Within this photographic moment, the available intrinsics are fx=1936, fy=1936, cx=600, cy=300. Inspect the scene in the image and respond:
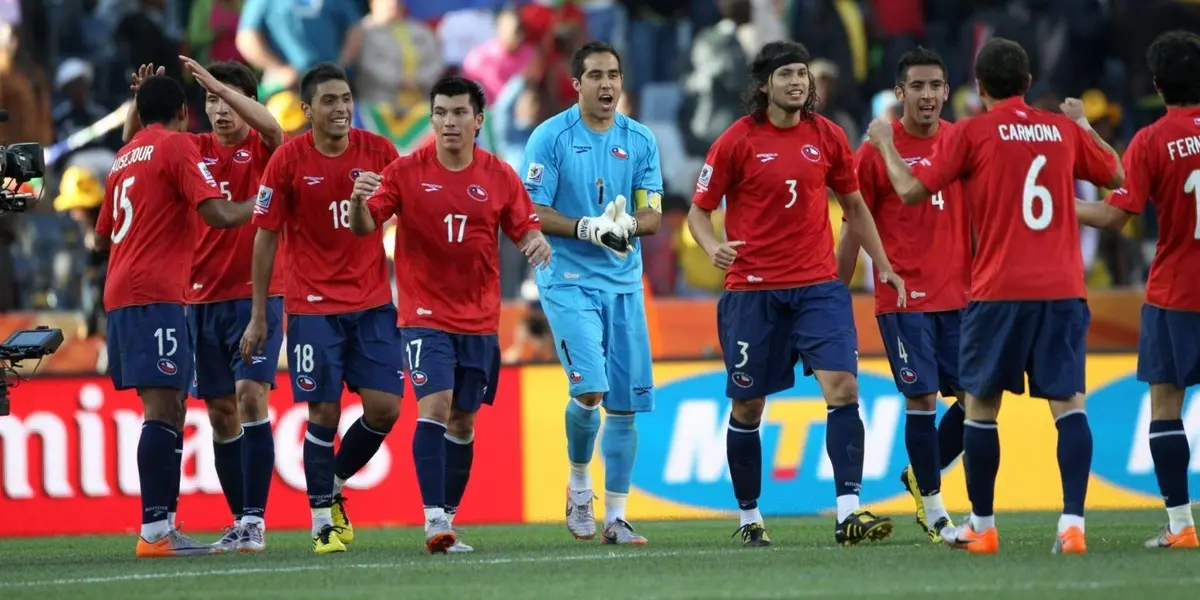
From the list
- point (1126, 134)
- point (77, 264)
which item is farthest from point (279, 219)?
point (1126, 134)

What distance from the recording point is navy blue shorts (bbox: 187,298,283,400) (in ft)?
36.0

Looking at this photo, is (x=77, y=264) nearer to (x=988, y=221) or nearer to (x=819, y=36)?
(x=819, y=36)

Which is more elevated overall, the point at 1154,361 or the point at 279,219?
the point at 279,219

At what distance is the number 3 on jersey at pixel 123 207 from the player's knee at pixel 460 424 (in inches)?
78.7

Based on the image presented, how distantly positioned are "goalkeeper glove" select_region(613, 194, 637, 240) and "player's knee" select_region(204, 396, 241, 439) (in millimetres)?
2464

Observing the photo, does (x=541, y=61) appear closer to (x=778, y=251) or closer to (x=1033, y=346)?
(x=778, y=251)

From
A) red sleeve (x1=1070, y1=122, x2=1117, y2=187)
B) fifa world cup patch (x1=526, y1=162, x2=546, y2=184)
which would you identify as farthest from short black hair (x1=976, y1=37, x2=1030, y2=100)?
fifa world cup patch (x1=526, y1=162, x2=546, y2=184)

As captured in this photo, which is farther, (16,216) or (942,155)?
(16,216)

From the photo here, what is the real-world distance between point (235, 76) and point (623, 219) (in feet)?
7.93

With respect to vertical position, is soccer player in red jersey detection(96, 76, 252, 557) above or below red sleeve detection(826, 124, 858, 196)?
below

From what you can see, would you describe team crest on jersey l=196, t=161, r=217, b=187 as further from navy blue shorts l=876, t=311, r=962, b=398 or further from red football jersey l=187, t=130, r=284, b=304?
navy blue shorts l=876, t=311, r=962, b=398

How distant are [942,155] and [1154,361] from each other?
1648 millimetres

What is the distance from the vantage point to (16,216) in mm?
17172

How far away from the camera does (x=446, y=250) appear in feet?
33.4
